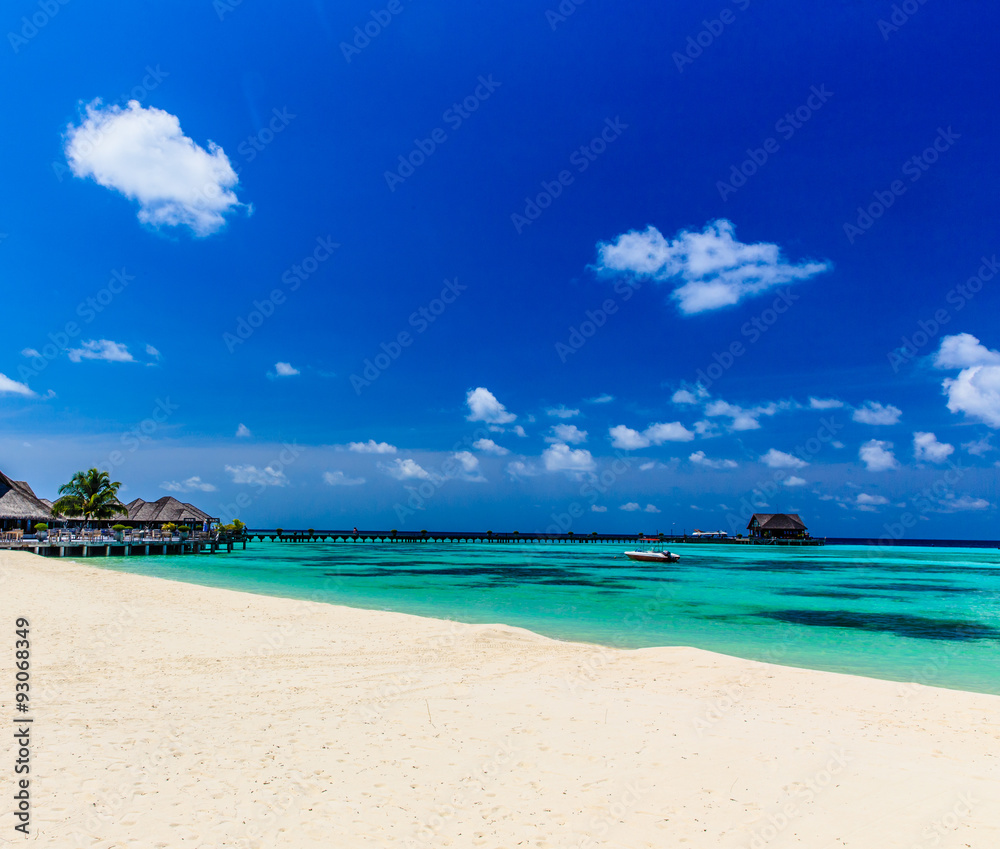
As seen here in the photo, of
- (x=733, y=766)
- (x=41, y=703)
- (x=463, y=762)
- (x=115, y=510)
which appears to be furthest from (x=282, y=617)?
(x=115, y=510)

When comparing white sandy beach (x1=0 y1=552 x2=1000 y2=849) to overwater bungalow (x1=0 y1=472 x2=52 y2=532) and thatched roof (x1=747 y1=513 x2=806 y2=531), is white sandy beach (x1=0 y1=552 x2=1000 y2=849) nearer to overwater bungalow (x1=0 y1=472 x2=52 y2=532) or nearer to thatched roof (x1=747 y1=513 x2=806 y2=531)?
overwater bungalow (x1=0 y1=472 x2=52 y2=532)

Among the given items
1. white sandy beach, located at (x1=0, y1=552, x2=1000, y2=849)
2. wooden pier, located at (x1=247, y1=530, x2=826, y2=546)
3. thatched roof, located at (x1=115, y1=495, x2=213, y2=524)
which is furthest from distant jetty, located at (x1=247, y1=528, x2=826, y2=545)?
white sandy beach, located at (x1=0, y1=552, x2=1000, y2=849)

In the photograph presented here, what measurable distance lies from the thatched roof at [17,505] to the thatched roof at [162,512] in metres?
19.3

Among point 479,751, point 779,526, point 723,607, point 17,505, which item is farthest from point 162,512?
point 779,526

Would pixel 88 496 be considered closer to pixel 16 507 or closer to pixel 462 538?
pixel 16 507

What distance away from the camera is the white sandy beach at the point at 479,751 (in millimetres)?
5344

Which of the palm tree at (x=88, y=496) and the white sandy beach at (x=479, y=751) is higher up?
the palm tree at (x=88, y=496)

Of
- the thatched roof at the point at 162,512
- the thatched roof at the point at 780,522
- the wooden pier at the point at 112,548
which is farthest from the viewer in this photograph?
the thatched roof at the point at 780,522

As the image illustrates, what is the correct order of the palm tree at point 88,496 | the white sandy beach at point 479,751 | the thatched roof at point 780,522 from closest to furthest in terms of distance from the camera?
the white sandy beach at point 479,751
the palm tree at point 88,496
the thatched roof at point 780,522

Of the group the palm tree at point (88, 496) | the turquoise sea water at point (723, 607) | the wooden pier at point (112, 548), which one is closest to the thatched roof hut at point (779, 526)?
the turquoise sea water at point (723, 607)

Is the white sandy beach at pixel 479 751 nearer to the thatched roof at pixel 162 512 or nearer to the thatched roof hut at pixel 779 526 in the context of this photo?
the thatched roof at pixel 162 512

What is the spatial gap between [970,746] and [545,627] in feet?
42.5

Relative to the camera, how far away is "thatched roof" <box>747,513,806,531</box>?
113875 mm

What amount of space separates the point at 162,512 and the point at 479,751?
7315 cm
